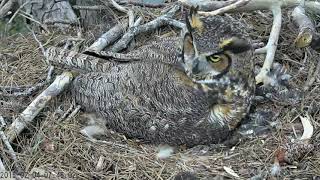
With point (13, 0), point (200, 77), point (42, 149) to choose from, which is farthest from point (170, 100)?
point (13, 0)

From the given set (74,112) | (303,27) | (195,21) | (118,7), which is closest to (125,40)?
(118,7)

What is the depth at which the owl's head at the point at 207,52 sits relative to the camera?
4152mm

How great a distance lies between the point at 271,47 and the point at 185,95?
0.82m

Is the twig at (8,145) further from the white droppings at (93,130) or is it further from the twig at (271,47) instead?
the twig at (271,47)

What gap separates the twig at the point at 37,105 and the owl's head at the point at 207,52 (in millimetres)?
925

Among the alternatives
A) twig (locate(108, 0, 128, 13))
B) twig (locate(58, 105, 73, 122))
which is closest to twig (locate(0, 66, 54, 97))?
twig (locate(58, 105, 73, 122))

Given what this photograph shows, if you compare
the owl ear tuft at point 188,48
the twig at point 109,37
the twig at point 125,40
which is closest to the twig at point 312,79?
the owl ear tuft at point 188,48

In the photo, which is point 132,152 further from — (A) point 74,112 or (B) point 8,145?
(B) point 8,145

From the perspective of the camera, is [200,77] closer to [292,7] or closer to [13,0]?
[292,7]

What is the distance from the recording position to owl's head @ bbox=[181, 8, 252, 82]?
4.15 metres

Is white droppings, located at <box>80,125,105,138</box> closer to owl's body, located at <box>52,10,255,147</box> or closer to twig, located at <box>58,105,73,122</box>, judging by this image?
owl's body, located at <box>52,10,255,147</box>

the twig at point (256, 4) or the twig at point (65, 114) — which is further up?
the twig at point (256, 4)

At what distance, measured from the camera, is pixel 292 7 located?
503 cm

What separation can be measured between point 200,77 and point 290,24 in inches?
48.0
